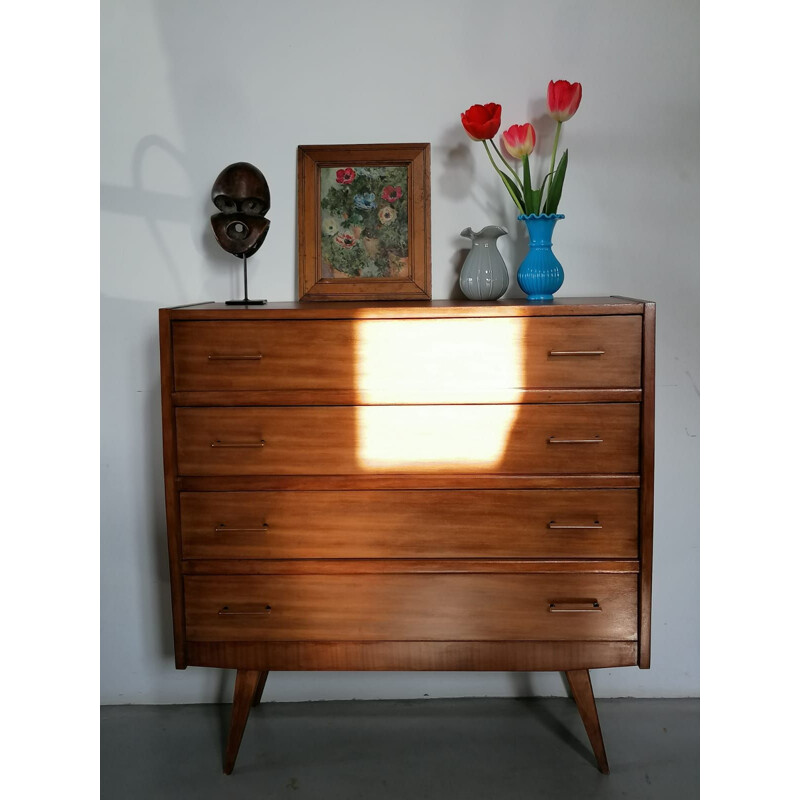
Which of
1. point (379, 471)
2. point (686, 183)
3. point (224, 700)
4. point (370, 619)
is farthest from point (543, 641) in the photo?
point (686, 183)

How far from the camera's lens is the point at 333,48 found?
223 centimetres

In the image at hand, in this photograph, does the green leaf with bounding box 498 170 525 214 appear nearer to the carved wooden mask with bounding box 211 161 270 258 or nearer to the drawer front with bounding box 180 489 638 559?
the carved wooden mask with bounding box 211 161 270 258

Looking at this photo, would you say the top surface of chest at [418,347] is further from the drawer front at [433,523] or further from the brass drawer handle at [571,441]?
the drawer front at [433,523]

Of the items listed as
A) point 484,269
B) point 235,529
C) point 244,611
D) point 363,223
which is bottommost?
point 244,611

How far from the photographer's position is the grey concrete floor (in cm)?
195

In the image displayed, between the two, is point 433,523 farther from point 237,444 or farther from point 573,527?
point 237,444

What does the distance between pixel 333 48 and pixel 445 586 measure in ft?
5.14

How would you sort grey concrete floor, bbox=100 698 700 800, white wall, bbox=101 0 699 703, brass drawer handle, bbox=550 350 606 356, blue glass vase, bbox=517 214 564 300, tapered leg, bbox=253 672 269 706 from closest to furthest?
brass drawer handle, bbox=550 350 606 356 → grey concrete floor, bbox=100 698 700 800 → blue glass vase, bbox=517 214 564 300 → white wall, bbox=101 0 699 703 → tapered leg, bbox=253 672 269 706

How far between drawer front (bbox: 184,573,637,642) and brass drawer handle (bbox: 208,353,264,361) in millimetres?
556

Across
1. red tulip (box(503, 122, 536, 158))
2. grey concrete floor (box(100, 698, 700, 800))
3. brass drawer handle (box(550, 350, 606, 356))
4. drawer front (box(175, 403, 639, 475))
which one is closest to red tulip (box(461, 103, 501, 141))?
red tulip (box(503, 122, 536, 158))

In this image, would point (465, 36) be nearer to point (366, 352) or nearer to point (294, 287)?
point (294, 287)

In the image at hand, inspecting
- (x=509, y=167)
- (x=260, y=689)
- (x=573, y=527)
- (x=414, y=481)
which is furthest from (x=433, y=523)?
(x=509, y=167)

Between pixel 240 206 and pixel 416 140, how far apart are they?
1.83 ft

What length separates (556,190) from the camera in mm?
2098
